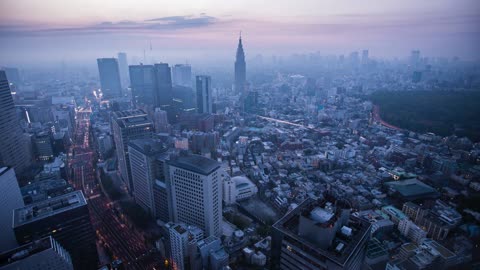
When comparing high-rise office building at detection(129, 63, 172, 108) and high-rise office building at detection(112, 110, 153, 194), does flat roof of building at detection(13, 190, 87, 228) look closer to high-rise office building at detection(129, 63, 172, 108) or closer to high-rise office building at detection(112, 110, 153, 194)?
high-rise office building at detection(112, 110, 153, 194)

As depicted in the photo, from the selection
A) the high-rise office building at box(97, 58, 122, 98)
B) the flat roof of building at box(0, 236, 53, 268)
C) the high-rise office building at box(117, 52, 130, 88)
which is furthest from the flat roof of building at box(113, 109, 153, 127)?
the high-rise office building at box(117, 52, 130, 88)

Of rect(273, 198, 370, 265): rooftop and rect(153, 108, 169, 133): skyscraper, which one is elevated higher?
rect(273, 198, 370, 265): rooftop

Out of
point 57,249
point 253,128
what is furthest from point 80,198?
point 253,128

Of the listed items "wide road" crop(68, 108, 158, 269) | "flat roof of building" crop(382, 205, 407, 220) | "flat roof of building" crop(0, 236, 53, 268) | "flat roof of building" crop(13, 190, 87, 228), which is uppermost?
"flat roof of building" crop(0, 236, 53, 268)

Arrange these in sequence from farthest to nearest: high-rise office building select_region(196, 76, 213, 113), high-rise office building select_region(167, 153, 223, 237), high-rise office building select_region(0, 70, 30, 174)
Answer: high-rise office building select_region(196, 76, 213, 113)
high-rise office building select_region(0, 70, 30, 174)
high-rise office building select_region(167, 153, 223, 237)

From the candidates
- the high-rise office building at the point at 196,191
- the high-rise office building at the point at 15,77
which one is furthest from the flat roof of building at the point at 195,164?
the high-rise office building at the point at 15,77

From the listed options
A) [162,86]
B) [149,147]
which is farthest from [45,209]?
[162,86]

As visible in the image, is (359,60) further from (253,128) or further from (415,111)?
(253,128)
